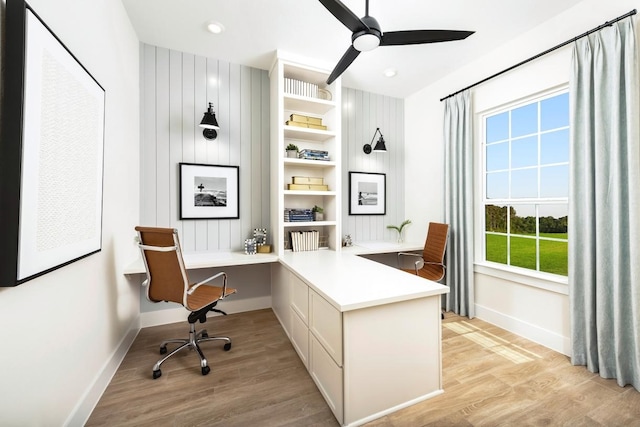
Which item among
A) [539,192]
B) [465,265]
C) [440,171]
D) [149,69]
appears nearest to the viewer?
[539,192]

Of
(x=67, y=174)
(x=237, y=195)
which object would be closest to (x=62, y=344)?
(x=67, y=174)

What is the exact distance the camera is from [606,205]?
1.89 metres

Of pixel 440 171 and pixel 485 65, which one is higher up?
pixel 485 65

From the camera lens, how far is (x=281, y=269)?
2.74 meters

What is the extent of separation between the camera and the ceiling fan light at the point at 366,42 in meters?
1.76

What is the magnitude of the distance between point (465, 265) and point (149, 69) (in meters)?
4.00

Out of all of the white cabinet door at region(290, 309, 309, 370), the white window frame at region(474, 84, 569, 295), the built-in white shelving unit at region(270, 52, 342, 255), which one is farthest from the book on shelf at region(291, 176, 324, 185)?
the white window frame at region(474, 84, 569, 295)

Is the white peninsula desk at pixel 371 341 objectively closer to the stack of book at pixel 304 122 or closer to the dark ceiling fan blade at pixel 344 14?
the dark ceiling fan blade at pixel 344 14

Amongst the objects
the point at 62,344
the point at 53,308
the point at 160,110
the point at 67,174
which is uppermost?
the point at 160,110

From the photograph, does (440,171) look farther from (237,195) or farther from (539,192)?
(237,195)

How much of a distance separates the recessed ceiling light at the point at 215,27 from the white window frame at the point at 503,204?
2813 mm

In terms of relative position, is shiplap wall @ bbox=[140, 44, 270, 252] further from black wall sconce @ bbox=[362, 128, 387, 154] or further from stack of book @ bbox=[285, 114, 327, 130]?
black wall sconce @ bbox=[362, 128, 387, 154]

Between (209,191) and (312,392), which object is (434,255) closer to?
(312,392)

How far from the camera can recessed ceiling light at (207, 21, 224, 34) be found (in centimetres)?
238
